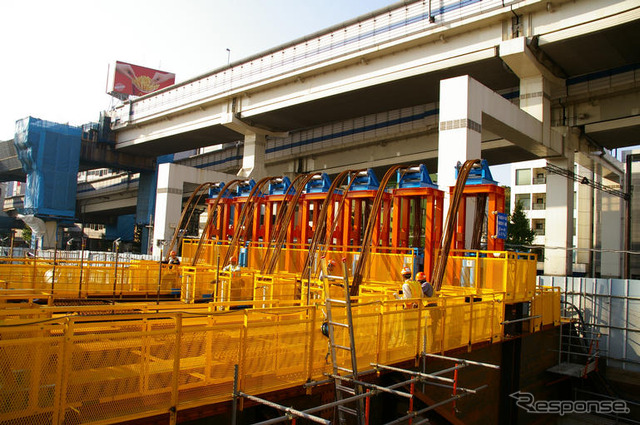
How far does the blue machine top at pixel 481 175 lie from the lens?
17.1m

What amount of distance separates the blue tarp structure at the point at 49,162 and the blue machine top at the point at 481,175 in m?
44.7

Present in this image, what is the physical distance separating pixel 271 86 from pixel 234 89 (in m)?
3.32

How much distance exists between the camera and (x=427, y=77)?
1054 inches

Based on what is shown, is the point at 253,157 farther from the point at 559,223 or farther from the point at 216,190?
the point at 559,223

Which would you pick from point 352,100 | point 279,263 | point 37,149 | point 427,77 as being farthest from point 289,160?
point 37,149

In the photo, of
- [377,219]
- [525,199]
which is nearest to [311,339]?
[377,219]

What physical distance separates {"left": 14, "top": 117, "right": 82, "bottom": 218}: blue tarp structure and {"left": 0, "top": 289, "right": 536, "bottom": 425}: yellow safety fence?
159 ft

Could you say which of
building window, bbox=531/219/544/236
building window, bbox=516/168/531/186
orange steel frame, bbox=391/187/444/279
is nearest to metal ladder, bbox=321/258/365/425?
orange steel frame, bbox=391/187/444/279

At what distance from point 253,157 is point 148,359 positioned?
1257 inches

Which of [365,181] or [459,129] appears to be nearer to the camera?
[459,129]

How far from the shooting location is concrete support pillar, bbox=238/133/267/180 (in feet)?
119

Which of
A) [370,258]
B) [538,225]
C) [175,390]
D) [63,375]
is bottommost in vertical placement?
[175,390]

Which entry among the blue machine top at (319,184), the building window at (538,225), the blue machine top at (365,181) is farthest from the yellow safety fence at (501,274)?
the building window at (538,225)

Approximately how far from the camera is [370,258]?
58.6 ft
